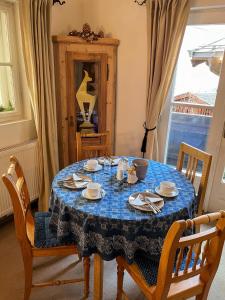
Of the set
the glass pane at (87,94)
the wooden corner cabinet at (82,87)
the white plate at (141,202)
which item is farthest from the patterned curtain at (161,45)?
the white plate at (141,202)

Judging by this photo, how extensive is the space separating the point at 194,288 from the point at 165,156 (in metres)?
1.79

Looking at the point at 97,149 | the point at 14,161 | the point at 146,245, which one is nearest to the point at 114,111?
the point at 97,149

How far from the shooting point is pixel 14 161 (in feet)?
5.17

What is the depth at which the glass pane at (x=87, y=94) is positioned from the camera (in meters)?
2.60

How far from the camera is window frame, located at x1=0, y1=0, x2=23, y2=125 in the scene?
2123 millimetres

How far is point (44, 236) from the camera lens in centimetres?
150

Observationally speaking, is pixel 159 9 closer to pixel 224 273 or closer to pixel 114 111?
pixel 114 111

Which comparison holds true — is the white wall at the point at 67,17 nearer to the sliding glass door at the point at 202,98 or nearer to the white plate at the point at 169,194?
the sliding glass door at the point at 202,98

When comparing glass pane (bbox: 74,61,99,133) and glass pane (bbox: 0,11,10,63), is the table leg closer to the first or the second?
glass pane (bbox: 74,61,99,133)

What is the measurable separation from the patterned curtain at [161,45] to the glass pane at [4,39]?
4.62 ft

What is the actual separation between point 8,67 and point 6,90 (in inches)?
9.0

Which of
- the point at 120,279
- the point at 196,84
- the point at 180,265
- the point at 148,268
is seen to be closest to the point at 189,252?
the point at 180,265

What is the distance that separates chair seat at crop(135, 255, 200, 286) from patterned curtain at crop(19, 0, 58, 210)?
59.4 inches

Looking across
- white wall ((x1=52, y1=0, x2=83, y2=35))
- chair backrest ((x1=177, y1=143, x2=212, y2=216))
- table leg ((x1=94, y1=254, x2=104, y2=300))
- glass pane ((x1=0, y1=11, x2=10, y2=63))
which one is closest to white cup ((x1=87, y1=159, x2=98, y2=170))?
table leg ((x1=94, y1=254, x2=104, y2=300))
